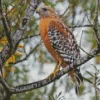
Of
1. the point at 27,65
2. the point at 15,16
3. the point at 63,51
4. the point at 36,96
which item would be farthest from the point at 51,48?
the point at 27,65

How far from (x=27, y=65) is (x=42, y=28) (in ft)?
11.6

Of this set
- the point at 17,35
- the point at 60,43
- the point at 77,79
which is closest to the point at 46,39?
the point at 60,43

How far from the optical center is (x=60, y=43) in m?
8.17

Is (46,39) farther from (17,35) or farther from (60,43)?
(17,35)

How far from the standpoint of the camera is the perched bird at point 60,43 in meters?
7.68

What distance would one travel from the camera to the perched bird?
768cm

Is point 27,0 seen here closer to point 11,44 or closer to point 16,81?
point 11,44

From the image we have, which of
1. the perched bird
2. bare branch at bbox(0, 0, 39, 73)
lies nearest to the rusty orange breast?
the perched bird

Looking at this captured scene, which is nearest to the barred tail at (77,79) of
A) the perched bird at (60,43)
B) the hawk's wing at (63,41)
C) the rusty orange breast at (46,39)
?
the perched bird at (60,43)

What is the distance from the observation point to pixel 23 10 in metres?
6.71

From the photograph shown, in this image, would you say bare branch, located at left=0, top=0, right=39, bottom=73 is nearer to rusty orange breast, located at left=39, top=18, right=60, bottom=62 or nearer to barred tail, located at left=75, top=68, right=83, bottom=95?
rusty orange breast, located at left=39, top=18, right=60, bottom=62

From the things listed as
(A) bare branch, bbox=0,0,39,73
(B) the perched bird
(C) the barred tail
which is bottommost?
(C) the barred tail

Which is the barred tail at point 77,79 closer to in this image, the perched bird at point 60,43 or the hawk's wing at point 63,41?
the perched bird at point 60,43

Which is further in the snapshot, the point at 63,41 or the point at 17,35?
the point at 63,41
